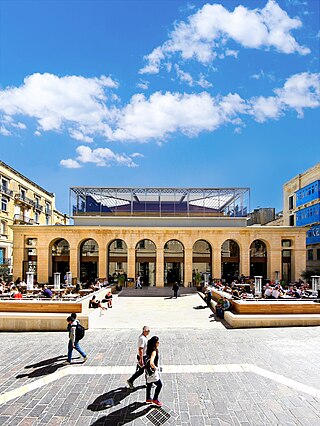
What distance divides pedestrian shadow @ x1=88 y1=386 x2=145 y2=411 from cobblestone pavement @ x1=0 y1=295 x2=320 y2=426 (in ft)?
0.07

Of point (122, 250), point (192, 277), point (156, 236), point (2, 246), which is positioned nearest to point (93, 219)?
point (122, 250)

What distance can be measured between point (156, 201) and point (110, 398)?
1075 inches

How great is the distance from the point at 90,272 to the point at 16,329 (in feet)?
69.0

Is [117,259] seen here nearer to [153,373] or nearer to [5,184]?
[5,184]

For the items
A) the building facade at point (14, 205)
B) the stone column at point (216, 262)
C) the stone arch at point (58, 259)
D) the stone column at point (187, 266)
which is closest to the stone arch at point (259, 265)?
the stone column at point (216, 262)

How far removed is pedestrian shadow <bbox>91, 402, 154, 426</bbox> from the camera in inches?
243

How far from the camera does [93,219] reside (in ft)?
108

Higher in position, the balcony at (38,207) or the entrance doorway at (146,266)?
the balcony at (38,207)

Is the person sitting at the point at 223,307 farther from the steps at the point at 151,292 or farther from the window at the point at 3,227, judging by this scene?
the window at the point at 3,227

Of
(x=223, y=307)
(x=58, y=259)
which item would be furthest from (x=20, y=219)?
(x=223, y=307)

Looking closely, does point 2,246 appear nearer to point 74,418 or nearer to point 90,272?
point 90,272

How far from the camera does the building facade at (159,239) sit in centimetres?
3120

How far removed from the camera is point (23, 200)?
1783 inches

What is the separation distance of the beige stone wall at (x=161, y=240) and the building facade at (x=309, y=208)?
24.7 feet
